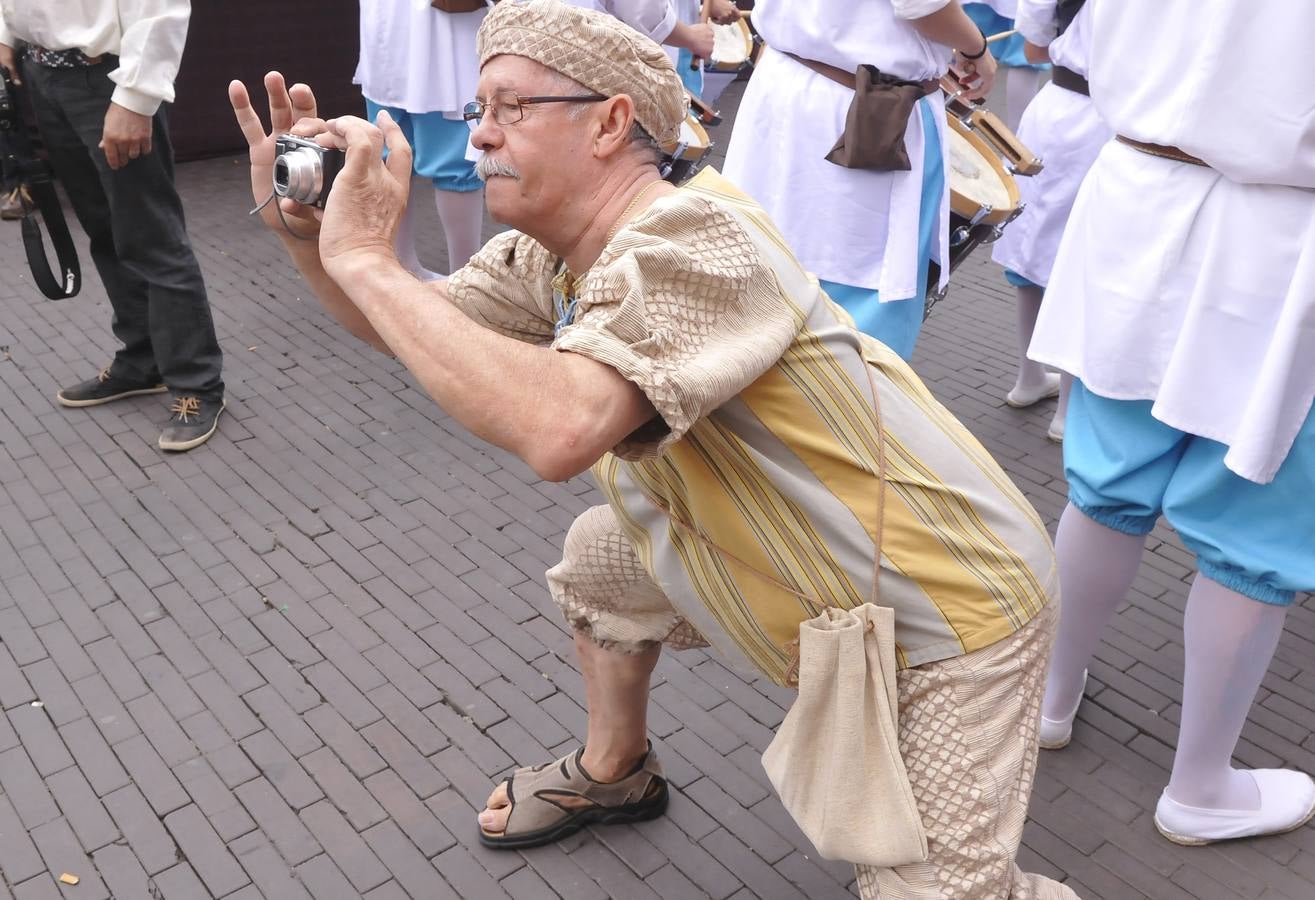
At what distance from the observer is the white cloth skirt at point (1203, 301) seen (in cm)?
233

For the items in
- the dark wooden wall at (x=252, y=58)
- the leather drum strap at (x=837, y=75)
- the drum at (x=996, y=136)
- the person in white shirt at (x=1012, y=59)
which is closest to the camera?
the leather drum strap at (x=837, y=75)

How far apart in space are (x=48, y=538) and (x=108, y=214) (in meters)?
1.32

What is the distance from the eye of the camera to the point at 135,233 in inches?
173

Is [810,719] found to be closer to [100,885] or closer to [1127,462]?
[1127,462]

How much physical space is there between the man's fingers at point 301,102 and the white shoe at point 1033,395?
3634 mm

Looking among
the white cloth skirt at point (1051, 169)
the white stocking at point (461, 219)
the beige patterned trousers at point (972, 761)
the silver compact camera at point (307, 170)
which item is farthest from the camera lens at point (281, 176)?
the white stocking at point (461, 219)

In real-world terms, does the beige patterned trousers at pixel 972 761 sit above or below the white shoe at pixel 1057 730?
above

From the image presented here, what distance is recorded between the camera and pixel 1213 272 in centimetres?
242

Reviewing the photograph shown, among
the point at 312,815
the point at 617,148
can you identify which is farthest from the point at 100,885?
the point at 617,148

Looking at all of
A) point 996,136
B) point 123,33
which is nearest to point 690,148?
point 996,136

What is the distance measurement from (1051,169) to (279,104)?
10.4 feet

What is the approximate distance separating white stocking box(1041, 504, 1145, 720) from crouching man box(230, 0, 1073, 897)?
0.82m

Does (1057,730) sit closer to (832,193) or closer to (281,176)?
(832,193)

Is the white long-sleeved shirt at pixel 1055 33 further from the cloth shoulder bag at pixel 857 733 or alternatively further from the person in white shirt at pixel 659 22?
the cloth shoulder bag at pixel 857 733
